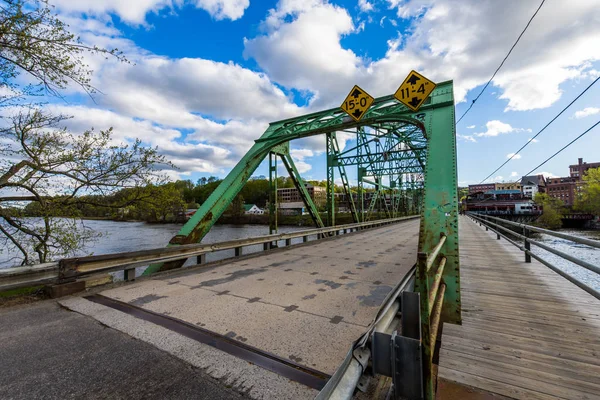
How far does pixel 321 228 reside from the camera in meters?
12.3

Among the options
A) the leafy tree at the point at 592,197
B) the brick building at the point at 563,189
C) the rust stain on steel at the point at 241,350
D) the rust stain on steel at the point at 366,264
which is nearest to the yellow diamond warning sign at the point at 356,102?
the rust stain on steel at the point at 366,264

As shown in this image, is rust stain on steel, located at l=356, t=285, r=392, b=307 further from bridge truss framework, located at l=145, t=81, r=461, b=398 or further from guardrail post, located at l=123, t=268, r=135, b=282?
guardrail post, located at l=123, t=268, r=135, b=282

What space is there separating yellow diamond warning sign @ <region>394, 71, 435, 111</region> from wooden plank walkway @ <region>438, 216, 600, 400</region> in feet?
11.6

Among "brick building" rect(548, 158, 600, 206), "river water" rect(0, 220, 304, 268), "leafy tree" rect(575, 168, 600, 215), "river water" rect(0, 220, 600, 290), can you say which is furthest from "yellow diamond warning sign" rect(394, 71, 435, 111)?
"brick building" rect(548, 158, 600, 206)

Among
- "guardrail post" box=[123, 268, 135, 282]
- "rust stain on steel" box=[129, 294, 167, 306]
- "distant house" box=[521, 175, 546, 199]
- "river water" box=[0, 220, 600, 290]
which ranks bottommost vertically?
"river water" box=[0, 220, 600, 290]

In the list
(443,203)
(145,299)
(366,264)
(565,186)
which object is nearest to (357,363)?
(443,203)

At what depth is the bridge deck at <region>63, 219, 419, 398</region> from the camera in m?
2.58

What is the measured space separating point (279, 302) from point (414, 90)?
15.2 feet

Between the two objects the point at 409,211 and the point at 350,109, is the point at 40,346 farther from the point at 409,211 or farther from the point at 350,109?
the point at 409,211

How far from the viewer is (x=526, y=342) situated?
2.67 m

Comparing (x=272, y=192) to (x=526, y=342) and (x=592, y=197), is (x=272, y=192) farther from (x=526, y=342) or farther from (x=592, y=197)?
(x=592, y=197)

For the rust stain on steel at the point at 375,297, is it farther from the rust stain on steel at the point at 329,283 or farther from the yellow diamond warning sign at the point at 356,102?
the yellow diamond warning sign at the point at 356,102

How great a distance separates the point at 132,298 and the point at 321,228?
904 cm

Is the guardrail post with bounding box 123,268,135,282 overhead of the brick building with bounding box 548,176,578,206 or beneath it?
beneath
